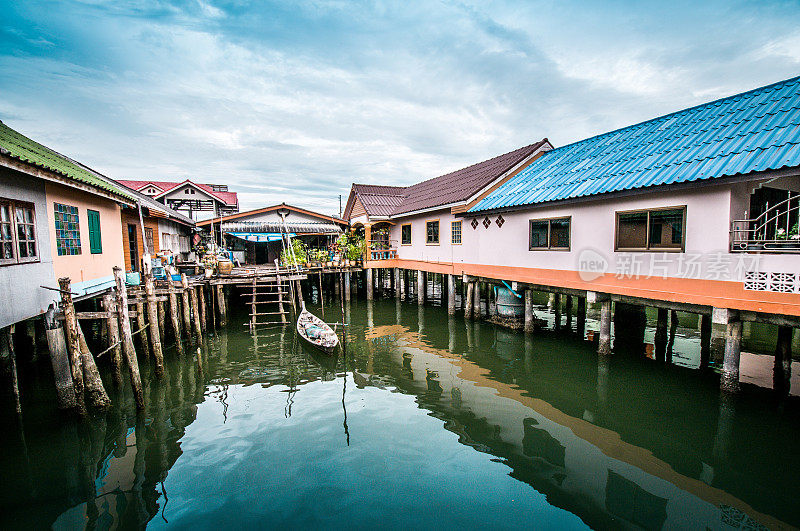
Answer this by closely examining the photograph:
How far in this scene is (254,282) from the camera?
17.4 metres

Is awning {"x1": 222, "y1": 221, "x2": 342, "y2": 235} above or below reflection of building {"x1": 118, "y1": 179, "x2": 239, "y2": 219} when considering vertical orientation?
below

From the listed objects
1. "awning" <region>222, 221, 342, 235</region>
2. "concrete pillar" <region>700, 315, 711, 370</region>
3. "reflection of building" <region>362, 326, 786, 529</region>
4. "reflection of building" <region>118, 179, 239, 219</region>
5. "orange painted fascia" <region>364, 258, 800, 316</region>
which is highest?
"reflection of building" <region>118, 179, 239, 219</region>

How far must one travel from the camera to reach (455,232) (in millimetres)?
18750

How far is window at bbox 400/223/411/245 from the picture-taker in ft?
75.8

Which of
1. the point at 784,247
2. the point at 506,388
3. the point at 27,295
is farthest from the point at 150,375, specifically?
the point at 784,247

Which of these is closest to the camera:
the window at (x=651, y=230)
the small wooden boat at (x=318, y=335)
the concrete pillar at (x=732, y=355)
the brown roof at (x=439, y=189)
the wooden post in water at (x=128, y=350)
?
the wooden post in water at (x=128, y=350)

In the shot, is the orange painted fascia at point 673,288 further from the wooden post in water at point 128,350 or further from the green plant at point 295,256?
the wooden post in water at point 128,350

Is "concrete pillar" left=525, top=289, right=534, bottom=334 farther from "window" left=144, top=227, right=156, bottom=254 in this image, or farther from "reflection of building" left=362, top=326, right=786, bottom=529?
"window" left=144, top=227, right=156, bottom=254

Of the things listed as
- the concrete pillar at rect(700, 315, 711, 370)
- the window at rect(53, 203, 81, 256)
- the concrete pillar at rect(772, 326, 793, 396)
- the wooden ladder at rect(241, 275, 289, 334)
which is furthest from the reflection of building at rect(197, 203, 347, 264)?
the concrete pillar at rect(772, 326, 793, 396)

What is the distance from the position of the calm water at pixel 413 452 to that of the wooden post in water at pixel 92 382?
496 millimetres

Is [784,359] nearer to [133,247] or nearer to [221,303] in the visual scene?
[221,303]

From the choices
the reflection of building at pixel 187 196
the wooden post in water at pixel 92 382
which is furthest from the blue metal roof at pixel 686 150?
the reflection of building at pixel 187 196

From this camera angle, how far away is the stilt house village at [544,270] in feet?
25.4

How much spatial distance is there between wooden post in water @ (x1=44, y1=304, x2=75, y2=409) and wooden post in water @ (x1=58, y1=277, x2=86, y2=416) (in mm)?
82
